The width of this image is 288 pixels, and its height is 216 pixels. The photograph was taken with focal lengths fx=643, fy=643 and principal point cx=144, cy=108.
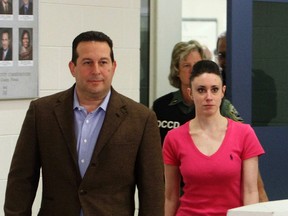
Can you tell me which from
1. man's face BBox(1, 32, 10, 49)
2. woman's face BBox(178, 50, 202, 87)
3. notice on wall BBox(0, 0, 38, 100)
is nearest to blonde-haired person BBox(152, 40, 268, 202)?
woman's face BBox(178, 50, 202, 87)

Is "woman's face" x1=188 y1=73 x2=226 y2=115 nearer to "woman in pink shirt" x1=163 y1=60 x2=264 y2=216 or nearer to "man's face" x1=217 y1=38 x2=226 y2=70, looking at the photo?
"woman in pink shirt" x1=163 y1=60 x2=264 y2=216

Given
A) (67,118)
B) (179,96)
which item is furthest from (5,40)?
(67,118)

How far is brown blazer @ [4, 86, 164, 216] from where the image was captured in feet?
7.99

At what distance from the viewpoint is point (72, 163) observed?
243 centimetres

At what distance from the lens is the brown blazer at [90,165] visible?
2436 millimetres

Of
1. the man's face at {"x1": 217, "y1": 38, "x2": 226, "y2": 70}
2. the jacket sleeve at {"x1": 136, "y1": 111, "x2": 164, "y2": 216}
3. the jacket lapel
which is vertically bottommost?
the jacket sleeve at {"x1": 136, "y1": 111, "x2": 164, "y2": 216}

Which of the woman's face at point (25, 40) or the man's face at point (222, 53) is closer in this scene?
the woman's face at point (25, 40)

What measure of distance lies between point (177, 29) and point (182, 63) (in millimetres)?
1305

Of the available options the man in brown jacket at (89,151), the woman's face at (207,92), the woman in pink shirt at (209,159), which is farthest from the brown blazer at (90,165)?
the woman's face at (207,92)

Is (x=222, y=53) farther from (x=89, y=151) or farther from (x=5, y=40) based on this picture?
(x=89, y=151)

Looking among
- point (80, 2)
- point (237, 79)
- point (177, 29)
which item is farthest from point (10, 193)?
point (177, 29)

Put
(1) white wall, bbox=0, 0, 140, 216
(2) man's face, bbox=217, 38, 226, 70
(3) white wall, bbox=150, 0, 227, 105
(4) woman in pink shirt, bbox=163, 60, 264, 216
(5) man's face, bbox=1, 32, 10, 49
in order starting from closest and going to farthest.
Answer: (4) woman in pink shirt, bbox=163, 60, 264, 216 → (5) man's face, bbox=1, 32, 10, 49 → (1) white wall, bbox=0, 0, 140, 216 → (2) man's face, bbox=217, 38, 226, 70 → (3) white wall, bbox=150, 0, 227, 105

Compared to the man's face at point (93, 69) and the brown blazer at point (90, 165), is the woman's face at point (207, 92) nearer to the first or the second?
the brown blazer at point (90, 165)

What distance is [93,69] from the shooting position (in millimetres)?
2439
